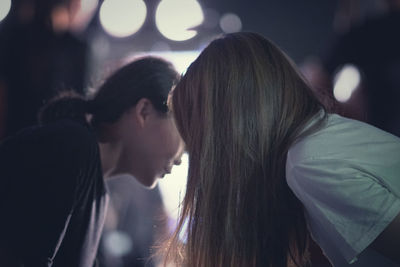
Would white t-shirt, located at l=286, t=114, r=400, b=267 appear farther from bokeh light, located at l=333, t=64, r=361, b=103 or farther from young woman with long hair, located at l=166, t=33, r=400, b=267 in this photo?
bokeh light, located at l=333, t=64, r=361, b=103

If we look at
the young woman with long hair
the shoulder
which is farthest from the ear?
the shoulder

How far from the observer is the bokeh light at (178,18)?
388cm

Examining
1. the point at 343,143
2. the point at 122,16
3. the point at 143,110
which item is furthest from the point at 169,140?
the point at 122,16

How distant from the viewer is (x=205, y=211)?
1265 mm

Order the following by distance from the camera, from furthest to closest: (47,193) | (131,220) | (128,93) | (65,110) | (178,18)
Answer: (178,18)
(131,220)
(128,93)
(65,110)
(47,193)

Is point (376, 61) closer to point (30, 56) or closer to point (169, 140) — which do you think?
point (169, 140)

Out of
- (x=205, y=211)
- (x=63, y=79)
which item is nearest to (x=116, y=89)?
(x=205, y=211)

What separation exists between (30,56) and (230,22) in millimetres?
1824

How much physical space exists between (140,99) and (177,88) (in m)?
0.60

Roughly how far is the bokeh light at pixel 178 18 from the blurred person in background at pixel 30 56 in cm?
72

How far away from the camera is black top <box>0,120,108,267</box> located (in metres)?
1.47

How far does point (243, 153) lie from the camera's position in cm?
123

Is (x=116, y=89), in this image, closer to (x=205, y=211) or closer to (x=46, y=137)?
(x=46, y=137)

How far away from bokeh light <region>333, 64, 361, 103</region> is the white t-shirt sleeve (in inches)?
93.9
